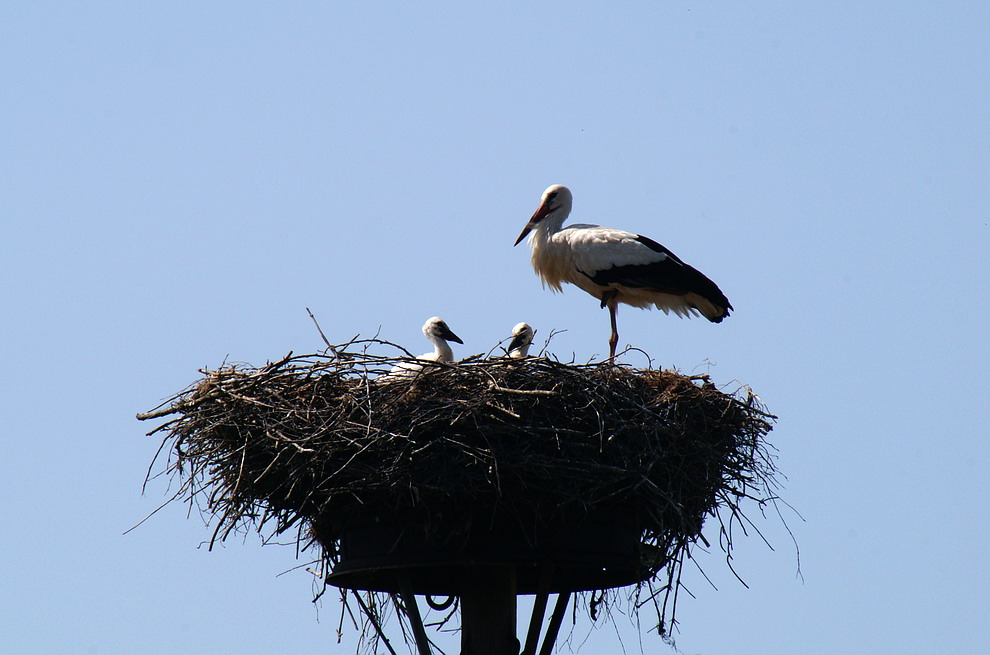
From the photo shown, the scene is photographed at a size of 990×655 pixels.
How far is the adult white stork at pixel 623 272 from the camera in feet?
35.3

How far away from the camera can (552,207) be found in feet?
37.8

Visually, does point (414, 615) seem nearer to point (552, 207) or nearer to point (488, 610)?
point (488, 610)

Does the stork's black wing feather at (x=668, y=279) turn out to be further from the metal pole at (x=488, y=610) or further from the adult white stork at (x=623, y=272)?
the metal pole at (x=488, y=610)

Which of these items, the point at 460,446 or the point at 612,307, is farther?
the point at 612,307

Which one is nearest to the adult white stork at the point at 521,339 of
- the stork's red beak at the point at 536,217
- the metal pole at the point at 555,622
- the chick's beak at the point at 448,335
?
the chick's beak at the point at 448,335

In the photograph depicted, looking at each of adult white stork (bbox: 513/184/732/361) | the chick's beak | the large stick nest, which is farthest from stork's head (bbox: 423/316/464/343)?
the large stick nest

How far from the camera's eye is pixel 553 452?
282 inches

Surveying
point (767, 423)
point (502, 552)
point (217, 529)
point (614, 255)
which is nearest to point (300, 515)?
point (217, 529)

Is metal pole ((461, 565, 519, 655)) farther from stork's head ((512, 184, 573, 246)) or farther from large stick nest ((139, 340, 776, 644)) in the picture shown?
stork's head ((512, 184, 573, 246))

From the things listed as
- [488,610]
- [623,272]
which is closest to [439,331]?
[623,272]

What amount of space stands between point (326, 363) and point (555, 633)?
1.81 m

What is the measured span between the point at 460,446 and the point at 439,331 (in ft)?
11.9

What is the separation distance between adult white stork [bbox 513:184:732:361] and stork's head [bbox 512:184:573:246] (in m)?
0.24

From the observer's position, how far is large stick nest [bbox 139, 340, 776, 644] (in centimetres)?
706
